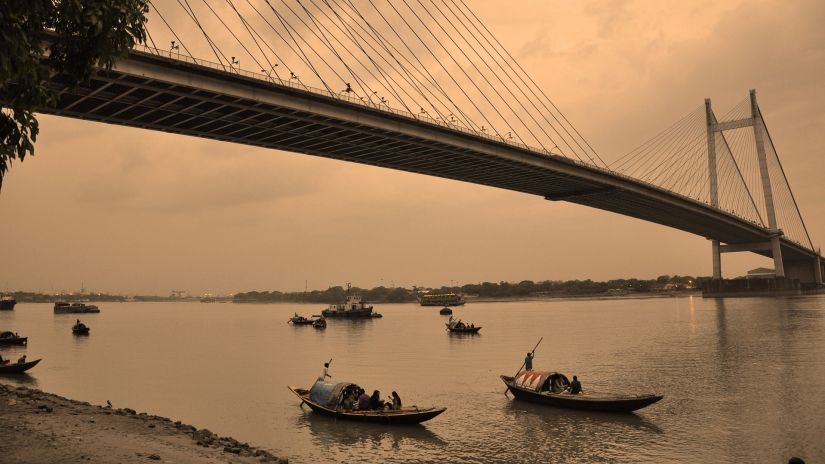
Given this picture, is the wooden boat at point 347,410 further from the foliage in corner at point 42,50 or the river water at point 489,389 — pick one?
the foliage in corner at point 42,50

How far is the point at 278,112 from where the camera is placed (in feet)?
119

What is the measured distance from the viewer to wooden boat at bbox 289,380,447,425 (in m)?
20.3

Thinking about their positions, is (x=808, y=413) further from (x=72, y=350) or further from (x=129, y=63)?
(x=72, y=350)

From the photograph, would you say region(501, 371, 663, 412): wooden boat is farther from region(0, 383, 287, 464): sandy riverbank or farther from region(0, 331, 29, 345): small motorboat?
region(0, 331, 29, 345): small motorboat

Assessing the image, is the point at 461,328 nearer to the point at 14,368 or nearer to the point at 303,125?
the point at 303,125

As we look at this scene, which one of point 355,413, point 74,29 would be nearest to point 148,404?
point 355,413

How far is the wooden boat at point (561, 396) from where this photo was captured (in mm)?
21641

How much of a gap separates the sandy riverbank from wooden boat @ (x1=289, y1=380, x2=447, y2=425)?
14.9ft

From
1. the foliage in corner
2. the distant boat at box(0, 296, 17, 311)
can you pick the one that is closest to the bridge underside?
the foliage in corner

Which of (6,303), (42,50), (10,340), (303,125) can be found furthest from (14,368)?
(6,303)

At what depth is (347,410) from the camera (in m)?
21.5

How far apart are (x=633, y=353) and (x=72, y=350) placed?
4379 centimetres

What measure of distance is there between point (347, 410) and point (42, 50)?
1600cm

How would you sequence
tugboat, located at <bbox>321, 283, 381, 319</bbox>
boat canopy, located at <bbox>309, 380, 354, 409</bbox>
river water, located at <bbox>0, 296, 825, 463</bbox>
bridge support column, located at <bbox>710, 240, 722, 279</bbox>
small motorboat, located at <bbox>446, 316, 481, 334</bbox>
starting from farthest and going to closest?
bridge support column, located at <bbox>710, 240, 722, 279</bbox> < tugboat, located at <bbox>321, 283, 381, 319</bbox> < small motorboat, located at <bbox>446, 316, 481, 334</bbox> < boat canopy, located at <bbox>309, 380, 354, 409</bbox> < river water, located at <bbox>0, 296, 825, 463</bbox>
